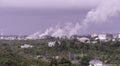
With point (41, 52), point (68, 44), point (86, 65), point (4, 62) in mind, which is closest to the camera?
point (4, 62)

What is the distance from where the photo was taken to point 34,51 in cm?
6272

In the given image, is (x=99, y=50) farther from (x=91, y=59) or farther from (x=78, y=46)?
(x=91, y=59)

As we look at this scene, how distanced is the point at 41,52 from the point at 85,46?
694 centimetres

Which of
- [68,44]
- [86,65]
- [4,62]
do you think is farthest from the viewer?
[68,44]

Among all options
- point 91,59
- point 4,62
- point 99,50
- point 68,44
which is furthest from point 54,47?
point 4,62

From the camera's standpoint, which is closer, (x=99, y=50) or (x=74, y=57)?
(x=74, y=57)

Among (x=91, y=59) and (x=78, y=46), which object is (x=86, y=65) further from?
(x=78, y=46)

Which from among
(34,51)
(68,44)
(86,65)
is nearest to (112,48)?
(68,44)

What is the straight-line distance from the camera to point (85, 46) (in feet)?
210

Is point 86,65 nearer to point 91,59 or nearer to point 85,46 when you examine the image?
point 91,59

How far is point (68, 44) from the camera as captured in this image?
6550cm

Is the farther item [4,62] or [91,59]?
[91,59]

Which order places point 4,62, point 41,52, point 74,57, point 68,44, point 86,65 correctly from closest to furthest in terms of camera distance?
point 4,62 < point 86,65 < point 74,57 < point 41,52 < point 68,44

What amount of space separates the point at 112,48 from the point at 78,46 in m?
5.09
